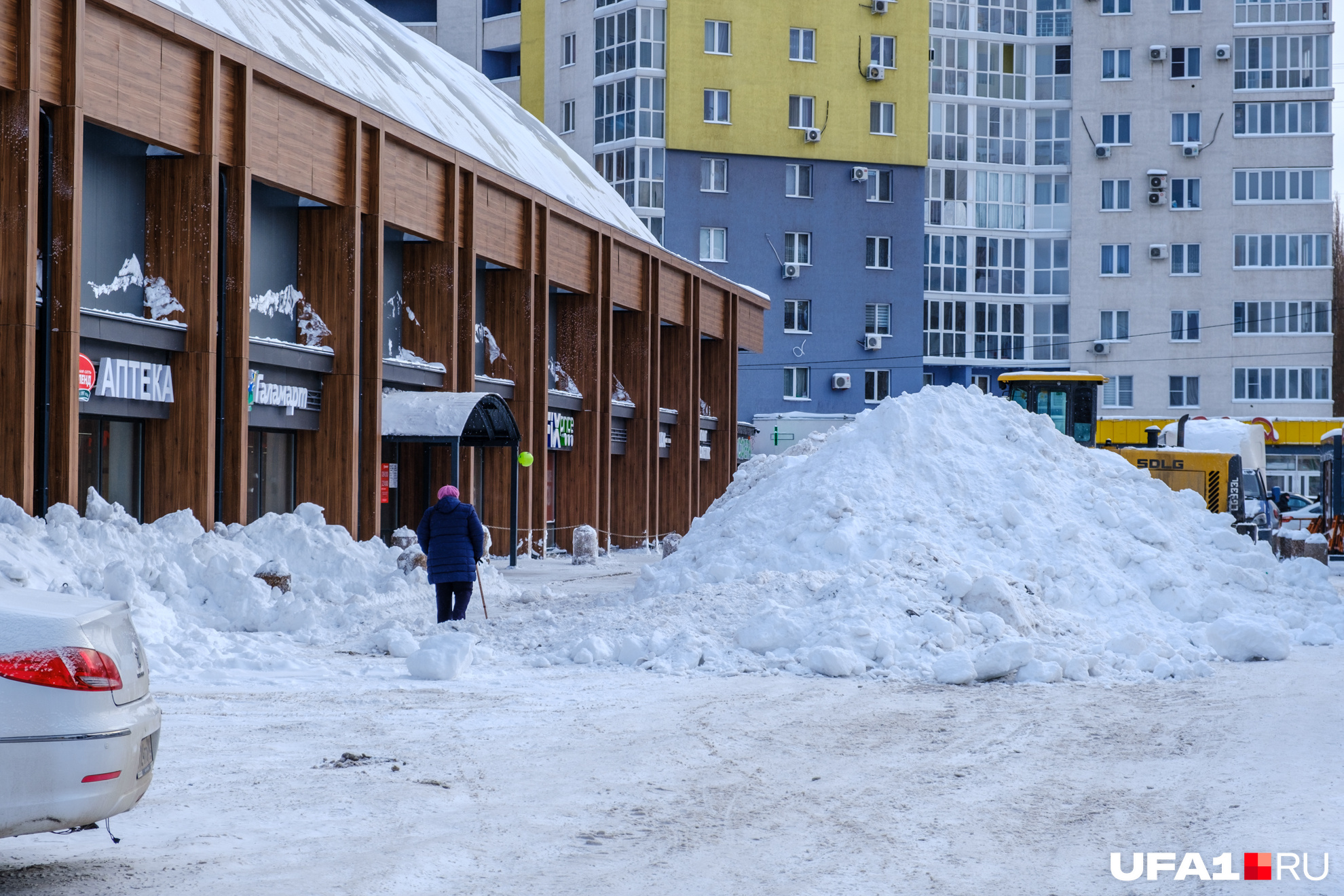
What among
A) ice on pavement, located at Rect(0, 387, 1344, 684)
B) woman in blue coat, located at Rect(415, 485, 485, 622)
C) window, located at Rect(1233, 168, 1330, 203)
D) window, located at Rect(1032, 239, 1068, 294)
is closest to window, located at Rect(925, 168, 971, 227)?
window, located at Rect(1032, 239, 1068, 294)

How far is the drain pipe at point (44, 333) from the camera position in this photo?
52.8 feet

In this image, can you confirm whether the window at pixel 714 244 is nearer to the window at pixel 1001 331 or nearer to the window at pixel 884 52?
the window at pixel 884 52

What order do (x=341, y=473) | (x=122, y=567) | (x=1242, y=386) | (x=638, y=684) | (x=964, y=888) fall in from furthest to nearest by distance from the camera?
(x=1242, y=386) < (x=341, y=473) < (x=122, y=567) < (x=638, y=684) < (x=964, y=888)

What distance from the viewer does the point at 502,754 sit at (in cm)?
838

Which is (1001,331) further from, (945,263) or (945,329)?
(945,263)

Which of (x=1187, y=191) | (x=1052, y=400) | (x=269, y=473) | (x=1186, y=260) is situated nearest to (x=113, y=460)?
(x=269, y=473)

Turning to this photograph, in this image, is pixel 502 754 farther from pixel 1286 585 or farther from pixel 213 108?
pixel 213 108

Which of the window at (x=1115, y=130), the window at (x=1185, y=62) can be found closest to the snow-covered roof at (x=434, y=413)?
the window at (x=1115, y=130)

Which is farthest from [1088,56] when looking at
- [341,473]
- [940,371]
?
[341,473]

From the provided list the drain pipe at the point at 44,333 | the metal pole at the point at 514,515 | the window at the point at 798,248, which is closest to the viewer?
the drain pipe at the point at 44,333

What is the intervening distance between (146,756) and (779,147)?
5282 cm

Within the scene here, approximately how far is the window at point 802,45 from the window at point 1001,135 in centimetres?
867

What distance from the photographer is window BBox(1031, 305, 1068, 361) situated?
6116 cm

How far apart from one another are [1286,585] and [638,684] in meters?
9.29
